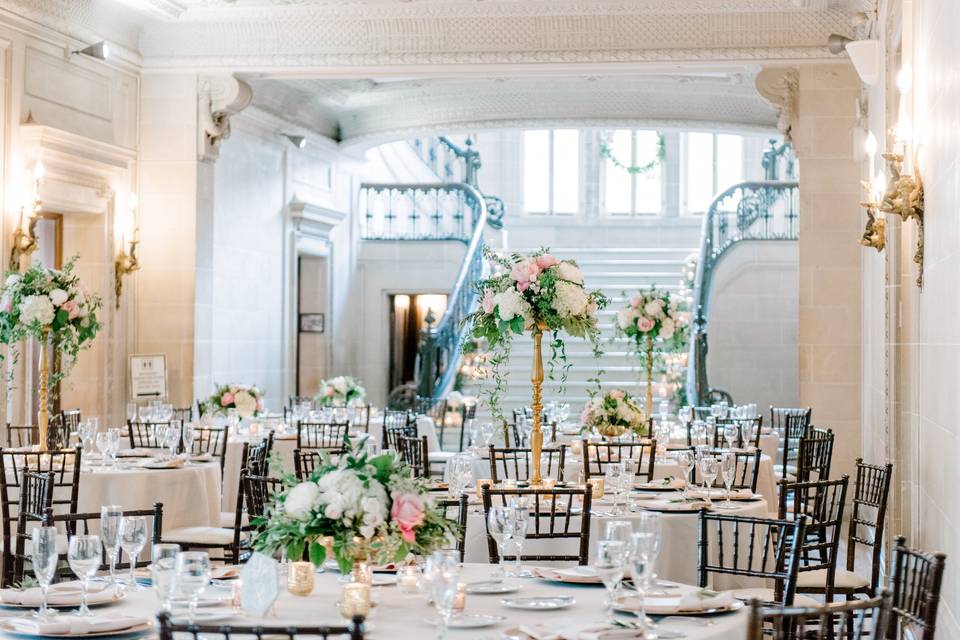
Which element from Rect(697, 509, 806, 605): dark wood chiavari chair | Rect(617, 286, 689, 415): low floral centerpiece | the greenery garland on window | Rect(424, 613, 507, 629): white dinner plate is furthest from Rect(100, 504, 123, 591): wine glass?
the greenery garland on window

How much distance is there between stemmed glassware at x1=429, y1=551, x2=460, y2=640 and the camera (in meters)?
3.11

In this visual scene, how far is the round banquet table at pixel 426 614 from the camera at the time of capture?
11.2 ft

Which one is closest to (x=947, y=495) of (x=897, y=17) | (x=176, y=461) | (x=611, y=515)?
(x=611, y=515)

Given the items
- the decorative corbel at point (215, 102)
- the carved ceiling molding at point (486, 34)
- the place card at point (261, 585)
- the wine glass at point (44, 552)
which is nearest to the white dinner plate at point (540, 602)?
the place card at point (261, 585)

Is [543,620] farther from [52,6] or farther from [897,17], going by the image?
[52,6]

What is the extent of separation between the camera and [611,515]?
5.93 meters

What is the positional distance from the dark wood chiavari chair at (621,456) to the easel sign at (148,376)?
14.7 feet

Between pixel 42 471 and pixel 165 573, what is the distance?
11.9ft

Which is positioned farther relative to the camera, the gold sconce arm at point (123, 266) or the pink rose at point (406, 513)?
the gold sconce arm at point (123, 266)

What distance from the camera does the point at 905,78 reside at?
618 cm

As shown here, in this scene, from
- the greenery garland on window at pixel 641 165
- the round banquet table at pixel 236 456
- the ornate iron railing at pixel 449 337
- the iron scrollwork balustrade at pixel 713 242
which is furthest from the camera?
the greenery garland on window at pixel 641 165

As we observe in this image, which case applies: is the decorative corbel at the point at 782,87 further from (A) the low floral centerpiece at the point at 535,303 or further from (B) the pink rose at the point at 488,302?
(B) the pink rose at the point at 488,302

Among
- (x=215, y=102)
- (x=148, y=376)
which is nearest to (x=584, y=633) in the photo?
(x=148, y=376)

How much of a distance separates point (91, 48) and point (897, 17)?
248 inches
